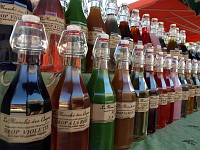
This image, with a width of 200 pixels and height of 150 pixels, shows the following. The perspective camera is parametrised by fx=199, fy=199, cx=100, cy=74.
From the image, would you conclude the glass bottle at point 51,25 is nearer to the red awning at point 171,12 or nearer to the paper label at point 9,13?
the paper label at point 9,13

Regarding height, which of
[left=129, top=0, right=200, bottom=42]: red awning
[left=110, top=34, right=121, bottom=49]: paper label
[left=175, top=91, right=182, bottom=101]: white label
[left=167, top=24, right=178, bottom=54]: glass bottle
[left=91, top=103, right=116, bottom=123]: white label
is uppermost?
[left=129, top=0, right=200, bottom=42]: red awning

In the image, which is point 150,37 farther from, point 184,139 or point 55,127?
point 55,127

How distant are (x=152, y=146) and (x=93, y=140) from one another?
0.60 ft

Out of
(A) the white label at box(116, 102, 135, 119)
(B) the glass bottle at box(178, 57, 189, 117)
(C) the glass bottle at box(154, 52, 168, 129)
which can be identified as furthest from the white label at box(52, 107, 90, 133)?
(B) the glass bottle at box(178, 57, 189, 117)

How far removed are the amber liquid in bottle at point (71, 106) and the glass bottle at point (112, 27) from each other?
8.8 inches

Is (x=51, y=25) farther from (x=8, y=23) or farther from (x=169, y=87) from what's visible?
(x=169, y=87)

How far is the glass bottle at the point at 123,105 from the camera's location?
409mm

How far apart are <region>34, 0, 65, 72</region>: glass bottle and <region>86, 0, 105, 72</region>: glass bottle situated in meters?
0.10

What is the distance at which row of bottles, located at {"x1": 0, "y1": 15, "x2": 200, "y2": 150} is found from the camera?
0.81 ft

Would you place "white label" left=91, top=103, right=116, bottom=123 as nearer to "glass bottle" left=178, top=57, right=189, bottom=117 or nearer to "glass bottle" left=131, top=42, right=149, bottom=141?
"glass bottle" left=131, top=42, right=149, bottom=141

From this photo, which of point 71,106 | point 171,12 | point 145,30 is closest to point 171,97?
point 145,30

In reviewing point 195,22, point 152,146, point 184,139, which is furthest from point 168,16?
point 152,146

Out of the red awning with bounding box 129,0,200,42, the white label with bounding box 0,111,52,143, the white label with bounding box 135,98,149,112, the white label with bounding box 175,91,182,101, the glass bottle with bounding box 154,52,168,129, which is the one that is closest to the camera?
the white label with bounding box 0,111,52,143

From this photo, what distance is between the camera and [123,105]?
409 mm
